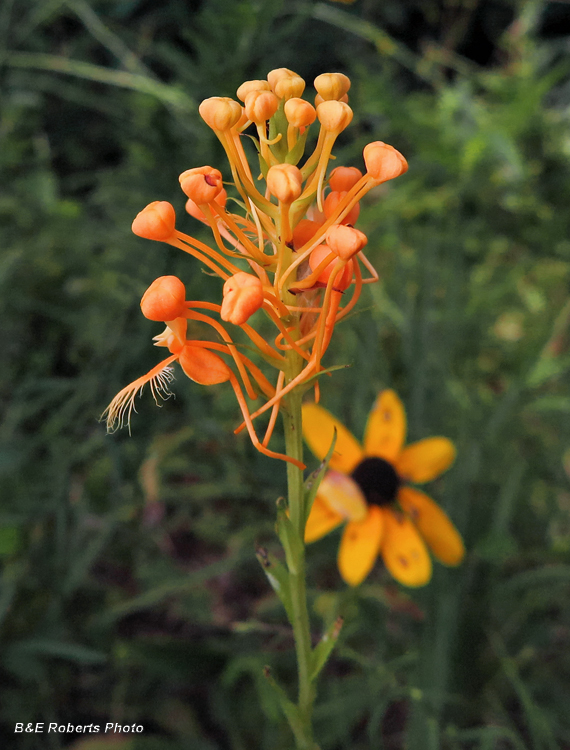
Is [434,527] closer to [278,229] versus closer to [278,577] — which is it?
[278,577]

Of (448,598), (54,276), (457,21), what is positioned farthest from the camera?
(457,21)

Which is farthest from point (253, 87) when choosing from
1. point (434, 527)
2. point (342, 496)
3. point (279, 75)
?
point (434, 527)

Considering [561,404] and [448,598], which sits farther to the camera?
[561,404]

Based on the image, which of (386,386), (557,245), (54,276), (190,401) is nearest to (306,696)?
(190,401)

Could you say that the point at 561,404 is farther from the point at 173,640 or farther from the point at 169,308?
the point at 169,308

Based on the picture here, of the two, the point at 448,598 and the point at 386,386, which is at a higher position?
the point at 386,386

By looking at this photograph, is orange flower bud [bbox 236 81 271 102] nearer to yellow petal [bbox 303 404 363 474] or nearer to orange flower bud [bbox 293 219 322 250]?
orange flower bud [bbox 293 219 322 250]
